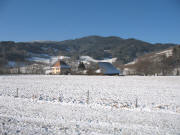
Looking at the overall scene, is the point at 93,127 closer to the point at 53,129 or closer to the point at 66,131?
the point at 66,131

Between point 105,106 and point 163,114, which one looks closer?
point 163,114

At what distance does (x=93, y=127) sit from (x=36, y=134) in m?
3.00

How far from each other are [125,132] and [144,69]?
8722cm

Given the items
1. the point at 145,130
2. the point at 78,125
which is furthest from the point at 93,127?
the point at 145,130

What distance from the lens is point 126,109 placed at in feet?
42.8

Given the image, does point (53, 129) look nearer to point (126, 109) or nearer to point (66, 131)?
point (66, 131)

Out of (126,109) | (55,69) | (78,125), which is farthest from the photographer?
(55,69)

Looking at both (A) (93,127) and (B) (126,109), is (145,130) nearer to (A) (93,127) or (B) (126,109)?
(A) (93,127)

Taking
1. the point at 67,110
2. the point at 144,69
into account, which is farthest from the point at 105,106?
the point at 144,69

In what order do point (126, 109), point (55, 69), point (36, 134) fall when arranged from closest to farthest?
point (36, 134), point (126, 109), point (55, 69)

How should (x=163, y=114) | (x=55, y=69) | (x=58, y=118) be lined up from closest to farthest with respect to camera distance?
(x=58, y=118), (x=163, y=114), (x=55, y=69)

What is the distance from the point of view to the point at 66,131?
8.45m

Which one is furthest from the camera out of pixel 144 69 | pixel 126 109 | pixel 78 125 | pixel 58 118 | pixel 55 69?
pixel 55 69

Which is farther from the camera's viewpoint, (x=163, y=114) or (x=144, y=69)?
(x=144, y=69)
